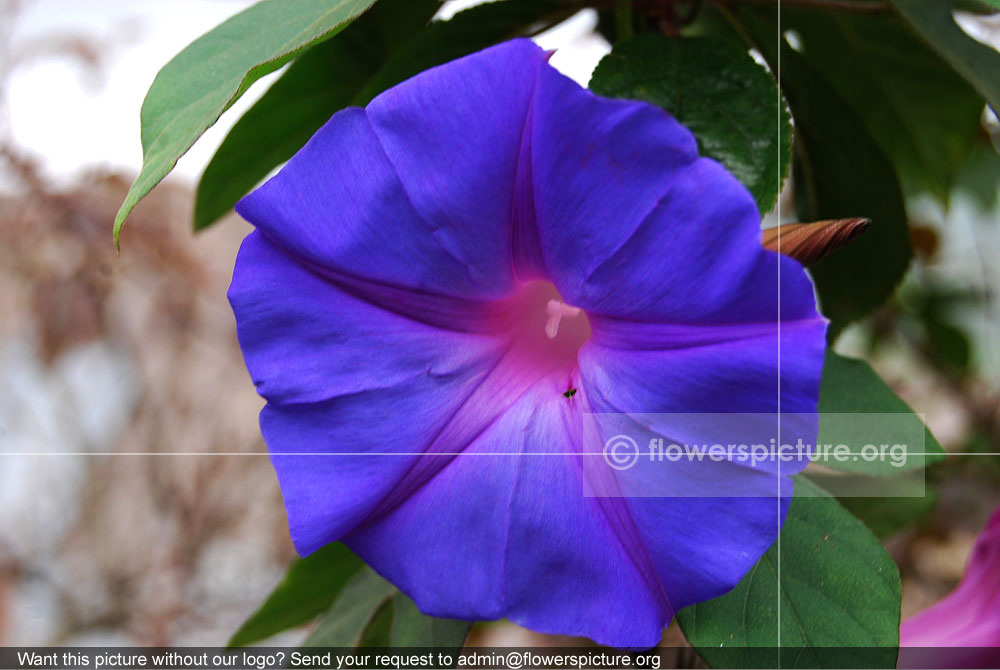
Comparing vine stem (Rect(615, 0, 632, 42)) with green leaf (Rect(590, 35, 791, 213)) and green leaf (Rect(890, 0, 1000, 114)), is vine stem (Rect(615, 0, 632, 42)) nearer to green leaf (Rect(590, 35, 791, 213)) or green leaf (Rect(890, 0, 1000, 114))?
green leaf (Rect(590, 35, 791, 213))

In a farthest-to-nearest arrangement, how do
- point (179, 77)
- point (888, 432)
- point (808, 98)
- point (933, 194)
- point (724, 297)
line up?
point (933, 194), point (808, 98), point (888, 432), point (179, 77), point (724, 297)

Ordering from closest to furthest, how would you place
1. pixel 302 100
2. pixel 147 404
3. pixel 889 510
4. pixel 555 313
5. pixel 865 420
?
pixel 555 313, pixel 865 420, pixel 302 100, pixel 889 510, pixel 147 404

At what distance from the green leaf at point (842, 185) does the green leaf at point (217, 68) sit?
1.36 feet

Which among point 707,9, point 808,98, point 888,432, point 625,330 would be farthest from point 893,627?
point 707,9

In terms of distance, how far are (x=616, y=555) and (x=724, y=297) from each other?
142mm

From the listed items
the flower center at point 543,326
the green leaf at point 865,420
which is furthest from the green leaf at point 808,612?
the flower center at point 543,326

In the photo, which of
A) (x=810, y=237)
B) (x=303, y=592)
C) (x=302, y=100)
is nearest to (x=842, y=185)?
(x=810, y=237)

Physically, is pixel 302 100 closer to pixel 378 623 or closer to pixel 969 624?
pixel 378 623

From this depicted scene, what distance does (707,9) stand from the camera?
0.81 m

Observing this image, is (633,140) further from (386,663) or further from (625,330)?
(386,663)

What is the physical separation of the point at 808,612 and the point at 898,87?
1.79 feet

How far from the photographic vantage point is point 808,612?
51cm

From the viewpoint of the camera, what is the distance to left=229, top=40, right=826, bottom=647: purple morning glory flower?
1.22ft
